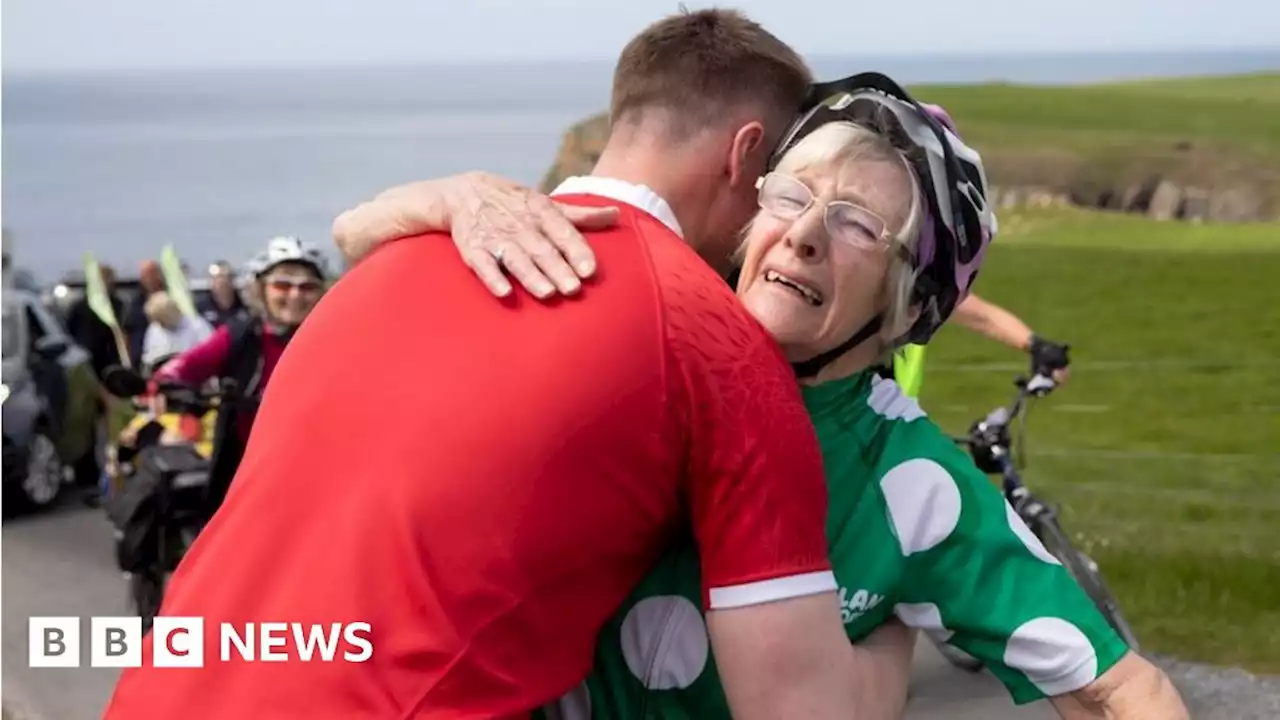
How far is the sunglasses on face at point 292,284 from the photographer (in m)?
6.47

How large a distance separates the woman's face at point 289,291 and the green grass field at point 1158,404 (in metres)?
3.63

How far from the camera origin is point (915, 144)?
188 centimetres

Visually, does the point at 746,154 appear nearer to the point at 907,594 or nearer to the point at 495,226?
the point at 495,226

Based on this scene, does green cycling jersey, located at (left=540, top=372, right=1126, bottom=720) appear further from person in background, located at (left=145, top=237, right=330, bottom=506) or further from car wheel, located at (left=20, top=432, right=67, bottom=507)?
car wheel, located at (left=20, top=432, right=67, bottom=507)

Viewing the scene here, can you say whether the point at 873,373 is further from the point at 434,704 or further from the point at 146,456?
the point at 146,456

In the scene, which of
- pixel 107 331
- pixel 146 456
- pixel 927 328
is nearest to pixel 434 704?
pixel 927 328

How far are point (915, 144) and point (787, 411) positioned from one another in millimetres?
464

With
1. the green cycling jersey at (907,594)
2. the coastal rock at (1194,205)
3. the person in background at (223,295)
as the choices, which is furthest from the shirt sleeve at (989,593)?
the coastal rock at (1194,205)

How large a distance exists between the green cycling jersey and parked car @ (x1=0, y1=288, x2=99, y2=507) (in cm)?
910

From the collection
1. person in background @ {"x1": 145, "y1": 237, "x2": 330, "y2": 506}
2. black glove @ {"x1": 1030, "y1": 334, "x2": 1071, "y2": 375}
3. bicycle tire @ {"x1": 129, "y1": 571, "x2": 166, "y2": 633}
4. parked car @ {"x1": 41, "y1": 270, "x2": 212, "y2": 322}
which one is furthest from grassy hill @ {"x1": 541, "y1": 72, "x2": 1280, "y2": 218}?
parked car @ {"x1": 41, "y1": 270, "x2": 212, "y2": 322}

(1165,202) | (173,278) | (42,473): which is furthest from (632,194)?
(1165,202)

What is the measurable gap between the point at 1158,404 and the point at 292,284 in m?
6.23

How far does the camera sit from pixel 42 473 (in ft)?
33.9

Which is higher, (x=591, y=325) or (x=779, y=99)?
(x=779, y=99)
